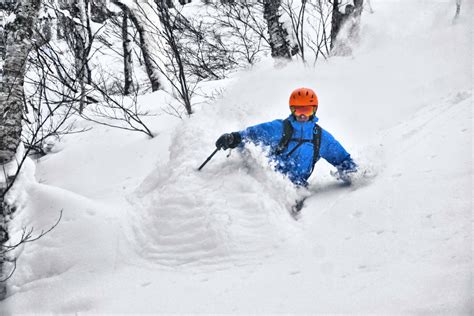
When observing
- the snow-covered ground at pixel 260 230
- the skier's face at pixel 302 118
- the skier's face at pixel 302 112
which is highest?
the skier's face at pixel 302 112

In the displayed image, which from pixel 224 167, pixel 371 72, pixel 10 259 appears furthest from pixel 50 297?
pixel 371 72

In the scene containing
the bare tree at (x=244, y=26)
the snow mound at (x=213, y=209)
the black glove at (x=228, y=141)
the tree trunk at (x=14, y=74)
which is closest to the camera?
the snow mound at (x=213, y=209)

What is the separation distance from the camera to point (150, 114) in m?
6.63

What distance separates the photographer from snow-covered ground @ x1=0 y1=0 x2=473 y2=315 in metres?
2.03

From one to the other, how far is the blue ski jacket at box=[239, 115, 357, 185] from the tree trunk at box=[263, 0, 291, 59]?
11.2ft

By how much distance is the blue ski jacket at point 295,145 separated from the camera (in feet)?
12.0

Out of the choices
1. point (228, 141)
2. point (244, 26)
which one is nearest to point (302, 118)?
point (228, 141)

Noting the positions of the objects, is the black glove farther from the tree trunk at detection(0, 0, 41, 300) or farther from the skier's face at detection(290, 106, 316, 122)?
the tree trunk at detection(0, 0, 41, 300)

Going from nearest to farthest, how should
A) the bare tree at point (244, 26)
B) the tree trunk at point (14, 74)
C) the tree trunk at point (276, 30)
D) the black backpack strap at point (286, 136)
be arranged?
the tree trunk at point (14, 74), the black backpack strap at point (286, 136), the tree trunk at point (276, 30), the bare tree at point (244, 26)

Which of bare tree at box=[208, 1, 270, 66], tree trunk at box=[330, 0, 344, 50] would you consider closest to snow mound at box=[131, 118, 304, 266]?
tree trunk at box=[330, 0, 344, 50]

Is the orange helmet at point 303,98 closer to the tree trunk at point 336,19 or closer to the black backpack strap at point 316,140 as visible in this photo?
the black backpack strap at point 316,140

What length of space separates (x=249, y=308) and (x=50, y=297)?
143cm

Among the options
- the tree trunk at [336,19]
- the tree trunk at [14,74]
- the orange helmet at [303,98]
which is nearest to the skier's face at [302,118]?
the orange helmet at [303,98]

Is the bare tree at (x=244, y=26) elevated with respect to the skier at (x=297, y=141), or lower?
elevated
